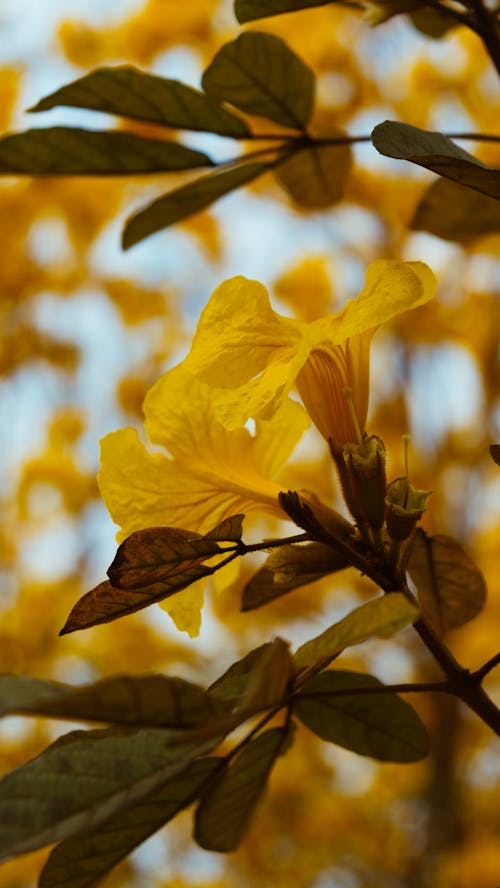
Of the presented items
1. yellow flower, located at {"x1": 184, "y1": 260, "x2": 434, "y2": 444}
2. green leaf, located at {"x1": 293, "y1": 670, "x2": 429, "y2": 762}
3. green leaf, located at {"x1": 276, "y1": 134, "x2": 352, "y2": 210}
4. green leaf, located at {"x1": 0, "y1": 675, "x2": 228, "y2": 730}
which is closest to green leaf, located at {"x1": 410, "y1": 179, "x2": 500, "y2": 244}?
green leaf, located at {"x1": 276, "y1": 134, "x2": 352, "y2": 210}

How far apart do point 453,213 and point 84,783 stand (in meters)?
0.47

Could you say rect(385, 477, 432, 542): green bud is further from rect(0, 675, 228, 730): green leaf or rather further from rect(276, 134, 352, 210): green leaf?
rect(276, 134, 352, 210): green leaf

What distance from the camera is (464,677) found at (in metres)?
0.40

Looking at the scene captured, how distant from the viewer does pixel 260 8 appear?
1.77 ft

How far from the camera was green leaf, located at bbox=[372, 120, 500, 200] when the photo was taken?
371mm

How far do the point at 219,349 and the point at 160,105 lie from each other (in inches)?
9.5

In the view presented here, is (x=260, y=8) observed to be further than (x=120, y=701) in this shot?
Yes

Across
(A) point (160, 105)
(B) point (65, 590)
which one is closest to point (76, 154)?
(A) point (160, 105)

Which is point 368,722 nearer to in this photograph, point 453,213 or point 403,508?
point 403,508

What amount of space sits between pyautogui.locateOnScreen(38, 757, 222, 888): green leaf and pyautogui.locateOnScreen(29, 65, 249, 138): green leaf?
41 cm

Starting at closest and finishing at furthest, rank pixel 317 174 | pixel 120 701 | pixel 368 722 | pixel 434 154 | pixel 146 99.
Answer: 1. pixel 120 701
2. pixel 434 154
3. pixel 368 722
4. pixel 146 99
5. pixel 317 174

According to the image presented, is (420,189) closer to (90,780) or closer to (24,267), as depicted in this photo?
(24,267)

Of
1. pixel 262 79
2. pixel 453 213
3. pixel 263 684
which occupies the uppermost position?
pixel 262 79

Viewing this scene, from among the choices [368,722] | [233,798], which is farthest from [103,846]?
[368,722]
